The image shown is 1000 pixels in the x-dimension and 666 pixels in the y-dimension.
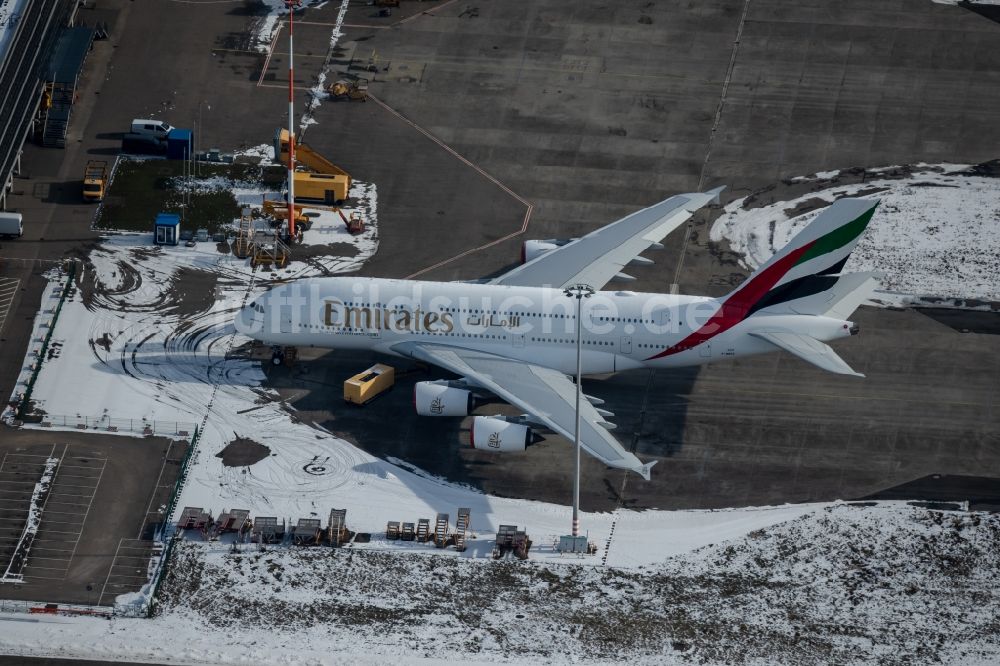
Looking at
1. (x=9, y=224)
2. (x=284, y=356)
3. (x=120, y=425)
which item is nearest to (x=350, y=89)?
(x=9, y=224)

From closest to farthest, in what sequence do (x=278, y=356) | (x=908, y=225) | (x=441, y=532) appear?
(x=441, y=532) → (x=278, y=356) → (x=908, y=225)

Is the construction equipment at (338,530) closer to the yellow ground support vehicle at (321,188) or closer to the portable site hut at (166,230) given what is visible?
the portable site hut at (166,230)

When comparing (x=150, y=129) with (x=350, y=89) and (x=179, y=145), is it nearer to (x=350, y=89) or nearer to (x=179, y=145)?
(x=179, y=145)

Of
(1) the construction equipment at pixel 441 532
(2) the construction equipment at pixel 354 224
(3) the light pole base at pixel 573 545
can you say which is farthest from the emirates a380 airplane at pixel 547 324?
(2) the construction equipment at pixel 354 224

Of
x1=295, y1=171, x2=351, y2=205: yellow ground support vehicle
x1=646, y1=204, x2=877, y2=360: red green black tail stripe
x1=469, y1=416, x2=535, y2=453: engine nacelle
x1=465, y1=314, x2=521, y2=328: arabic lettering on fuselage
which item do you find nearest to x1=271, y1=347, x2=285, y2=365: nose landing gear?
x1=465, y1=314, x2=521, y2=328: arabic lettering on fuselage

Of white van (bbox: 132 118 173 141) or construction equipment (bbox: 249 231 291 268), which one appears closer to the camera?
construction equipment (bbox: 249 231 291 268)

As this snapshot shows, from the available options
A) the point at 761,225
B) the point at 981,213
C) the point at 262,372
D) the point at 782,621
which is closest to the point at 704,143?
the point at 761,225

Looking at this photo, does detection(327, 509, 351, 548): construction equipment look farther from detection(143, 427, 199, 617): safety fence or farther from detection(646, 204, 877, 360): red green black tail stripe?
detection(646, 204, 877, 360): red green black tail stripe
